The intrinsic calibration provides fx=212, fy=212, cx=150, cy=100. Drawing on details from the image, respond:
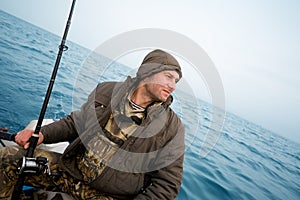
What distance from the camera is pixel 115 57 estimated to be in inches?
85.7

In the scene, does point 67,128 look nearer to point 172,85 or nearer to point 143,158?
point 143,158

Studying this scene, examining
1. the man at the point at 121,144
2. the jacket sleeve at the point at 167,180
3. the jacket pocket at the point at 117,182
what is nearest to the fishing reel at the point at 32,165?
the man at the point at 121,144

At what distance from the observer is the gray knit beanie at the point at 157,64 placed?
231cm

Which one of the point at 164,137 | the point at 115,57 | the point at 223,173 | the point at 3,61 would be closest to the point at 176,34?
the point at 115,57

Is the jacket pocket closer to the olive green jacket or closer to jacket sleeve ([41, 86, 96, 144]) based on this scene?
the olive green jacket

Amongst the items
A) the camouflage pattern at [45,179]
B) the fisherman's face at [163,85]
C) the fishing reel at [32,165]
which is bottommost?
Answer: the camouflage pattern at [45,179]

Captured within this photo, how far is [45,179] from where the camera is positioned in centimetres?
234

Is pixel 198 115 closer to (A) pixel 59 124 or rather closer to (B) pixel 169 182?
(B) pixel 169 182

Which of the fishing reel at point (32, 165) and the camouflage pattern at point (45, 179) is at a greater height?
the fishing reel at point (32, 165)

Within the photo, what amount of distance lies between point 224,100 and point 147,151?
91cm

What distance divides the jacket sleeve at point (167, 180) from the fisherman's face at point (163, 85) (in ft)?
1.82

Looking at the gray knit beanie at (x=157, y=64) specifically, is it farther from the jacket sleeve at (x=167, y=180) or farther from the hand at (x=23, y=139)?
the hand at (x=23, y=139)

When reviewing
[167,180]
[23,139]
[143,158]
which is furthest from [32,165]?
[167,180]

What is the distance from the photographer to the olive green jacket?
207 cm
